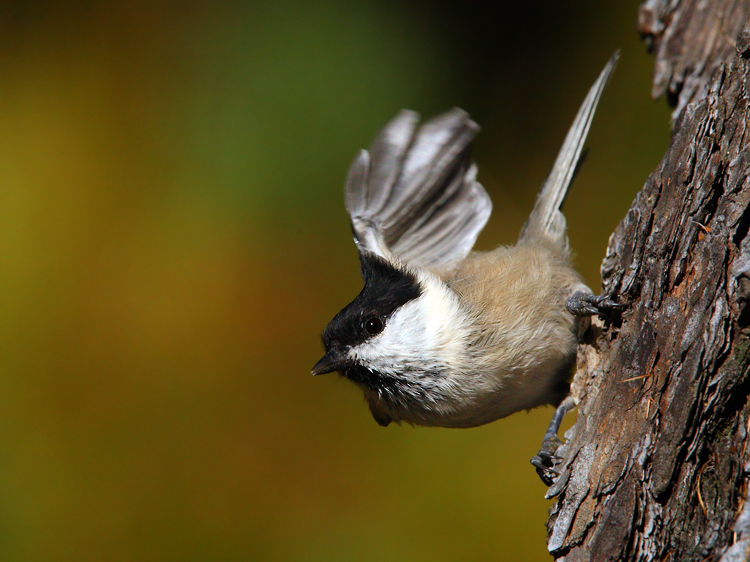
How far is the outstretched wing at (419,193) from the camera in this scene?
1.69m

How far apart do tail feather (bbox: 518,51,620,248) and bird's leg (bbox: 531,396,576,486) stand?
21.5 inches

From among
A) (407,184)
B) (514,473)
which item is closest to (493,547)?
(514,473)

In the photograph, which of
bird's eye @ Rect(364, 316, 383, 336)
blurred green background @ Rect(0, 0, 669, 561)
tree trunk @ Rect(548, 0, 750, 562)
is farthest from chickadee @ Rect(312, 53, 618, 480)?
blurred green background @ Rect(0, 0, 669, 561)

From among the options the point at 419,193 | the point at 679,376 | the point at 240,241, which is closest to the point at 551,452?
the point at 679,376

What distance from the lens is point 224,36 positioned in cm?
265

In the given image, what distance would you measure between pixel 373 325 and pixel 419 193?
0.45 meters

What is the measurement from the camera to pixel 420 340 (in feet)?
4.91

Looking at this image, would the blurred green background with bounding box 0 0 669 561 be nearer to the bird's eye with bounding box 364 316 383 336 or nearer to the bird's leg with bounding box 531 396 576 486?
the bird's leg with bounding box 531 396 576 486

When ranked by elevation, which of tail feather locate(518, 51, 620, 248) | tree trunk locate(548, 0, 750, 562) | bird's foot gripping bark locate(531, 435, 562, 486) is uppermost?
tail feather locate(518, 51, 620, 248)

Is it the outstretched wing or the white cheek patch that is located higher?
the outstretched wing

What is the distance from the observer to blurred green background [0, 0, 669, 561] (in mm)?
2250

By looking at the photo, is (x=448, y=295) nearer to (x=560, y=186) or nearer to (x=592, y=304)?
(x=592, y=304)

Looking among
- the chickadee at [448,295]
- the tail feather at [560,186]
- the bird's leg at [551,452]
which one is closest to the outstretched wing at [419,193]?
the chickadee at [448,295]

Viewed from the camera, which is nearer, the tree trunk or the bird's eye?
the tree trunk
